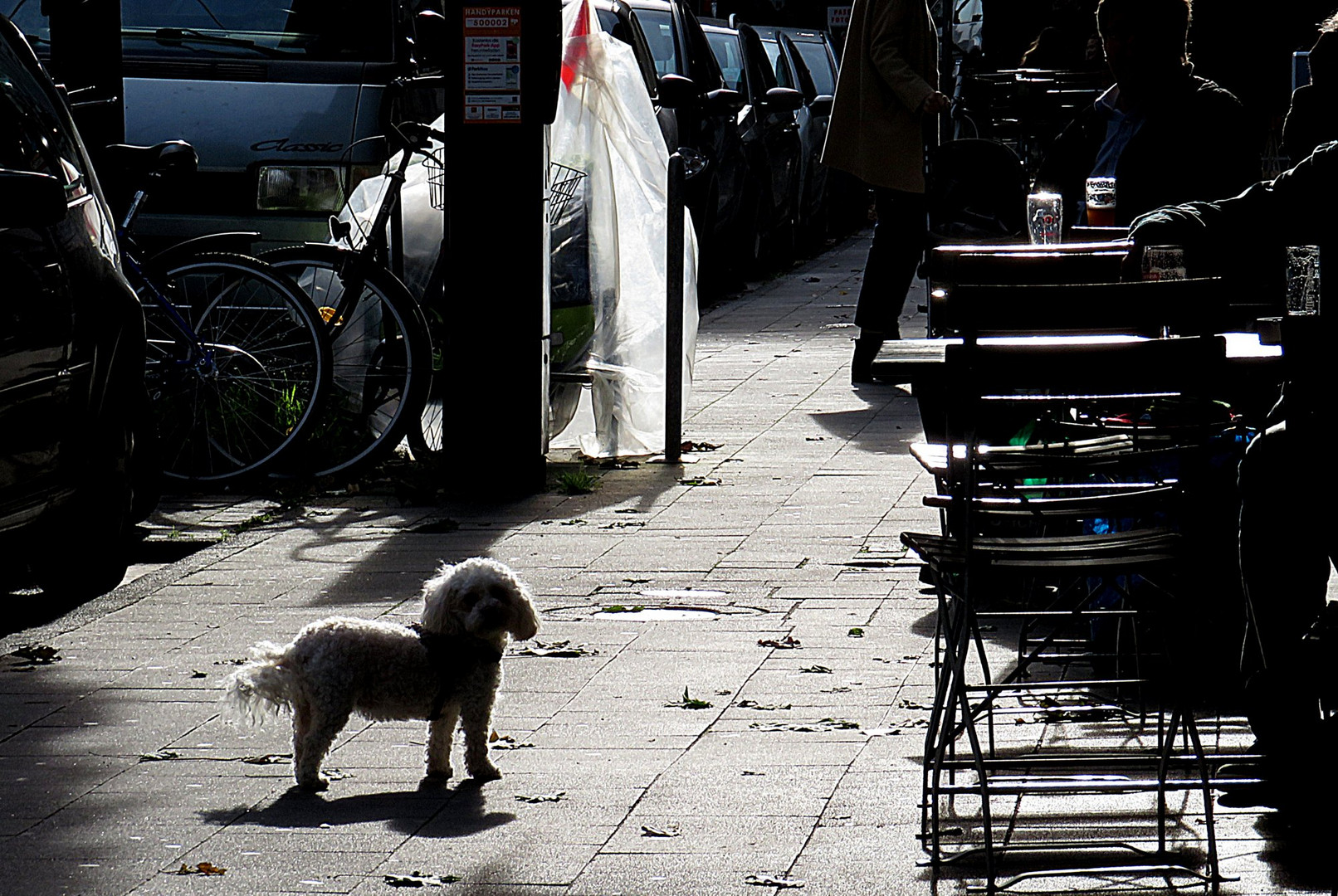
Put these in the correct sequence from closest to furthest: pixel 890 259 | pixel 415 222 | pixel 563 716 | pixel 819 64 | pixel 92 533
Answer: pixel 563 716 → pixel 92 533 → pixel 415 222 → pixel 890 259 → pixel 819 64

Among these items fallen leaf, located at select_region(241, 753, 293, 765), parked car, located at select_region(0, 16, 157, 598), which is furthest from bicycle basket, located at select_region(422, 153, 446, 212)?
fallen leaf, located at select_region(241, 753, 293, 765)

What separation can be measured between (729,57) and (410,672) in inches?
576

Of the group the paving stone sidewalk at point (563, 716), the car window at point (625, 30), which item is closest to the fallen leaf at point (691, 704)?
the paving stone sidewalk at point (563, 716)

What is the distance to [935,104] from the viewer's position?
34.9 ft

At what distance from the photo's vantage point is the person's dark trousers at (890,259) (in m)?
11.1

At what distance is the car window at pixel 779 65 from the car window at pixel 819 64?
182 cm

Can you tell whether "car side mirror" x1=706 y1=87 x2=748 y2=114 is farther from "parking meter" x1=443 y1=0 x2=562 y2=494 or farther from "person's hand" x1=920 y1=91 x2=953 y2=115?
"parking meter" x1=443 y1=0 x2=562 y2=494

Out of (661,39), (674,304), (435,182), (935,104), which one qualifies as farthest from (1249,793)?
(661,39)

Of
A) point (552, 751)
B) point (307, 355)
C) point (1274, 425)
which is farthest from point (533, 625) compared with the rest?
point (307, 355)

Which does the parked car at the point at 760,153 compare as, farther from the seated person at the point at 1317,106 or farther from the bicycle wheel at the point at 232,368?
the seated person at the point at 1317,106

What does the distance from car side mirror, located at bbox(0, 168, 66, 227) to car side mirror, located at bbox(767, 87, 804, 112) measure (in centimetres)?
755

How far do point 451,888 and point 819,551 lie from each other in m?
3.52

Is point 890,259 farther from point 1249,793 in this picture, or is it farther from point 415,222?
point 1249,793

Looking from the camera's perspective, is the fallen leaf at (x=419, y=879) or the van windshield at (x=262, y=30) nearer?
the fallen leaf at (x=419, y=879)
